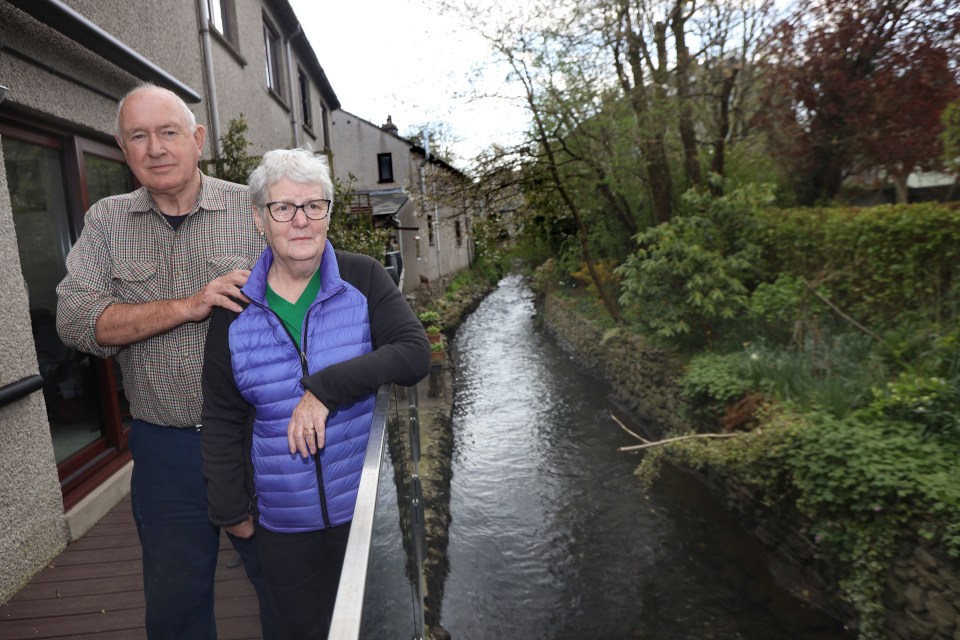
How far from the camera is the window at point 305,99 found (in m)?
13.3

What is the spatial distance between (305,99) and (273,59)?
257cm

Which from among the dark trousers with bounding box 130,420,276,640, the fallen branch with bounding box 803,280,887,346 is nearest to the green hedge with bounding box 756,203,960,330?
the fallen branch with bounding box 803,280,887,346

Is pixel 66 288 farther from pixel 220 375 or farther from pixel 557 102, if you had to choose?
pixel 557 102

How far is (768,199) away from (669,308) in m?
1.86

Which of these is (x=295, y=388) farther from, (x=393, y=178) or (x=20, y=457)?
(x=393, y=178)

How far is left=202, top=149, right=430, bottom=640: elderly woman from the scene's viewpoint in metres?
1.80

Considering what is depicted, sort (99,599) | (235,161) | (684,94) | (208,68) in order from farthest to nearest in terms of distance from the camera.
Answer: (684,94) < (208,68) < (235,161) < (99,599)

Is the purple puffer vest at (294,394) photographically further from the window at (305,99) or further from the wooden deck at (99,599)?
the window at (305,99)

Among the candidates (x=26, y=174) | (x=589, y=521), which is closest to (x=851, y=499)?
(x=589, y=521)

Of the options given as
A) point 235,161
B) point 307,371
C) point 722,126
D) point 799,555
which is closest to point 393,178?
point 722,126

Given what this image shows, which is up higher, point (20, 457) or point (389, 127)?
point (389, 127)

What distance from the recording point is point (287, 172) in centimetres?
182

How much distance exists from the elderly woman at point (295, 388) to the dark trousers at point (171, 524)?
187 mm

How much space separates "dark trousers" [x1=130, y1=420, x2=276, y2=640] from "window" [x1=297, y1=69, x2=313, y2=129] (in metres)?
12.1
